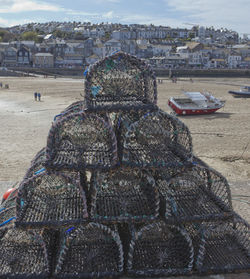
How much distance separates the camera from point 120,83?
5523 millimetres

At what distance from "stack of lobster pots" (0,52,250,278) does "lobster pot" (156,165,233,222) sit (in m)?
0.02

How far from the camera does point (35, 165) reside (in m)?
5.04

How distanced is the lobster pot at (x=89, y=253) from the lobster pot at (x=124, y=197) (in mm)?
256

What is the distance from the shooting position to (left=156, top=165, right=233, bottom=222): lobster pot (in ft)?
14.1

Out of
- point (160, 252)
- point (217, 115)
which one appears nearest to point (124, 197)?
point (160, 252)

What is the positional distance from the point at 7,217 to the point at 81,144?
5.16ft

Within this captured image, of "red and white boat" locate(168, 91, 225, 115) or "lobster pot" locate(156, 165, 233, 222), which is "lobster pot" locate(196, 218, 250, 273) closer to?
"lobster pot" locate(156, 165, 233, 222)

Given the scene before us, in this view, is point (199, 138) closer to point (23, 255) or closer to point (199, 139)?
point (199, 139)

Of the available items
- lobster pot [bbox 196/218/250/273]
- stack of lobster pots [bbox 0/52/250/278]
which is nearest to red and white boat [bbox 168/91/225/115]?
stack of lobster pots [bbox 0/52/250/278]

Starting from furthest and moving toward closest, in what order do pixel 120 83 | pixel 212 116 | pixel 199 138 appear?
pixel 212 116 < pixel 199 138 < pixel 120 83

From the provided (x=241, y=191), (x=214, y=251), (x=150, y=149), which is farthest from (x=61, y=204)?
(x=241, y=191)

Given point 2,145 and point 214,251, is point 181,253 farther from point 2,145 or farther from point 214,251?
point 2,145

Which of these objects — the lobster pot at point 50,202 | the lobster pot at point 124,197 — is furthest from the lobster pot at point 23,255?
the lobster pot at point 124,197

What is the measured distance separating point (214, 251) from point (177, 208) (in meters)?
0.88
